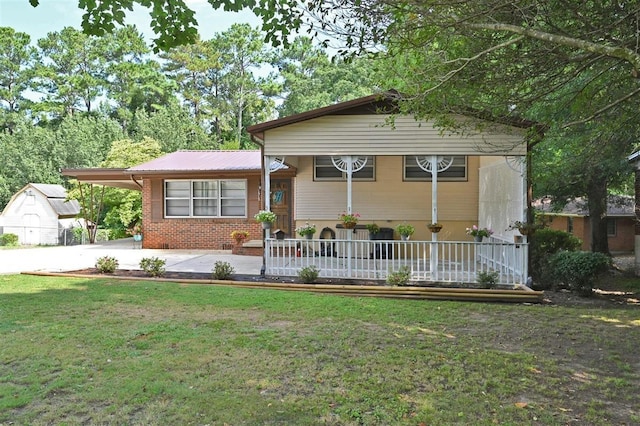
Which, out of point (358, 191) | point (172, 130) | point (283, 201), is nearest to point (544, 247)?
point (358, 191)

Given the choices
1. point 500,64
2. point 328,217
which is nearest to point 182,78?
point 328,217

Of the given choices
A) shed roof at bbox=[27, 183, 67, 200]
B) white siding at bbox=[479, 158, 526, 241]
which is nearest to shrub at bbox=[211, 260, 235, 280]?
white siding at bbox=[479, 158, 526, 241]

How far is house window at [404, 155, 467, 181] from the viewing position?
504 inches

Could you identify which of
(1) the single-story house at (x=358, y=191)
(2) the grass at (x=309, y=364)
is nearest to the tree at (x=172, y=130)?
(1) the single-story house at (x=358, y=191)

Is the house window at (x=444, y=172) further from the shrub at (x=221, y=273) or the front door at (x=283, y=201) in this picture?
the shrub at (x=221, y=273)

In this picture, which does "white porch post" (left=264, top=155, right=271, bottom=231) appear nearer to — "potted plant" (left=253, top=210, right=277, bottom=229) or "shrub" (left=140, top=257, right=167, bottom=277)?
"potted plant" (left=253, top=210, right=277, bottom=229)

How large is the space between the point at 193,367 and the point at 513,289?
264 inches

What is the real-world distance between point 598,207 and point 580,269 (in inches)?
267

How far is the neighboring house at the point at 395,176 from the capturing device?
9367 mm

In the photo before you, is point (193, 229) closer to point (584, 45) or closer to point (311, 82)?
point (584, 45)

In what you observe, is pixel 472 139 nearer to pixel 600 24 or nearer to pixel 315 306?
pixel 600 24

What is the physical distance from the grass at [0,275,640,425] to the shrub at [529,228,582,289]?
3.15 metres

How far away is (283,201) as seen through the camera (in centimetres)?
1538

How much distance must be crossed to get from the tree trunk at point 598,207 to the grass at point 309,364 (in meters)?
7.47
